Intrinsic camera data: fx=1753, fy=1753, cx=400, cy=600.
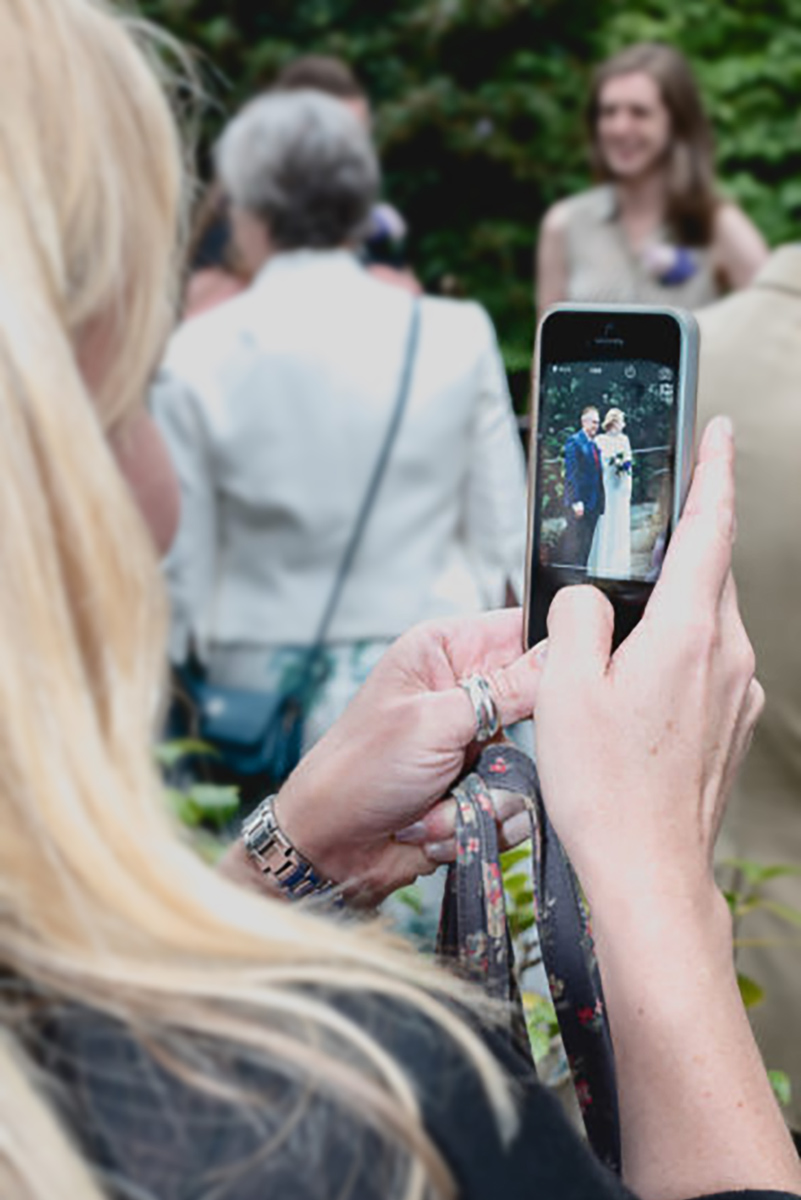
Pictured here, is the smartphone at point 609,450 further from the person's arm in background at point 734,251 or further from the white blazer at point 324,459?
the person's arm in background at point 734,251

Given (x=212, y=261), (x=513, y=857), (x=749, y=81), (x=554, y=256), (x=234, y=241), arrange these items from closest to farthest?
1. (x=513, y=857)
2. (x=234, y=241)
3. (x=212, y=261)
4. (x=554, y=256)
5. (x=749, y=81)

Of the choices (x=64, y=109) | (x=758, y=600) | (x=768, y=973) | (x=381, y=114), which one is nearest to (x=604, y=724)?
(x=64, y=109)

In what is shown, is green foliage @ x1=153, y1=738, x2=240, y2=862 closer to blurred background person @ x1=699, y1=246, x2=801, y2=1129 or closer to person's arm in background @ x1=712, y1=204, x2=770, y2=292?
blurred background person @ x1=699, y1=246, x2=801, y2=1129

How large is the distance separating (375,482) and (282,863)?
1933mm

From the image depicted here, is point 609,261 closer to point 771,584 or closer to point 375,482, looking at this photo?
point 375,482

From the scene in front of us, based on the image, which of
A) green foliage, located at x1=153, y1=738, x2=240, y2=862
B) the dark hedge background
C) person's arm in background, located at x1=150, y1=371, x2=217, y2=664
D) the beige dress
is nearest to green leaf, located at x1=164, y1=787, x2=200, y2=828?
green foliage, located at x1=153, y1=738, x2=240, y2=862

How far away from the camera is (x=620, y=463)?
126cm

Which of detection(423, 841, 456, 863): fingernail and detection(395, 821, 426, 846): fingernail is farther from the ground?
detection(395, 821, 426, 846): fingernail

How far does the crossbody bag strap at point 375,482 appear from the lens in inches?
126

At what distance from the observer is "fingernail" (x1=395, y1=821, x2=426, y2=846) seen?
4.48 ft

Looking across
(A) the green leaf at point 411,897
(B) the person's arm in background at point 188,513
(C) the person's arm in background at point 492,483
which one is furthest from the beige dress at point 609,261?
(A) the green leaf at point 411,897

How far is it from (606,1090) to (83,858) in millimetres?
463

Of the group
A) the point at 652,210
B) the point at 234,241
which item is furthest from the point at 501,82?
the point at 234,241

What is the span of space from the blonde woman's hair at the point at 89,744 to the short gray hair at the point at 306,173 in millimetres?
2537
